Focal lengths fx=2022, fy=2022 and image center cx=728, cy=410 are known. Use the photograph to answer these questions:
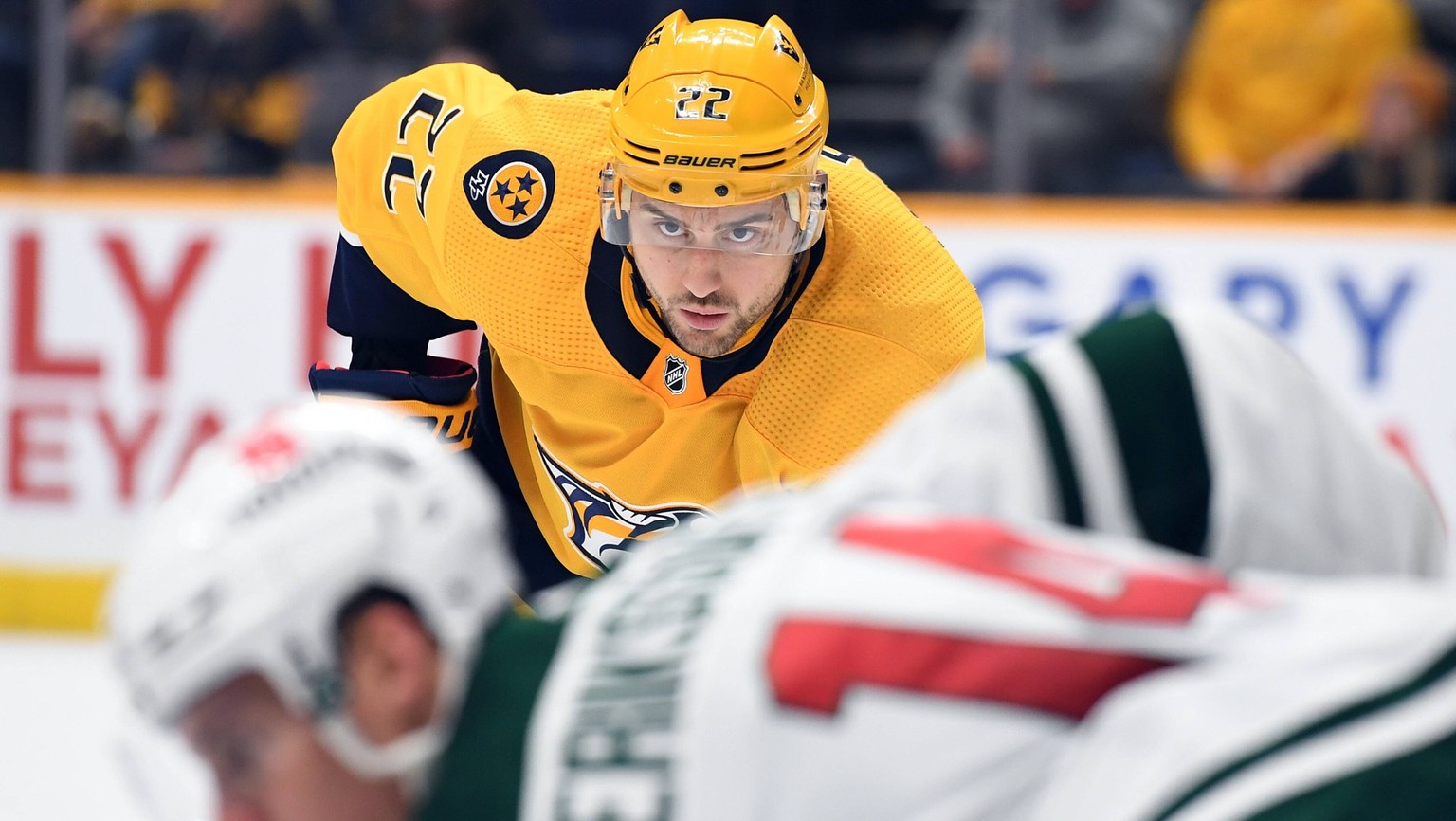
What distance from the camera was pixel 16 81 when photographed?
5004 millimetres

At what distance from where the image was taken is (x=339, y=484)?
4.44ft

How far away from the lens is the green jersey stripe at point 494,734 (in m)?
1.30

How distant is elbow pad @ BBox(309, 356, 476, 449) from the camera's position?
3.04 meters

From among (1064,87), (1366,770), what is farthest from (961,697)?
(1064,87)

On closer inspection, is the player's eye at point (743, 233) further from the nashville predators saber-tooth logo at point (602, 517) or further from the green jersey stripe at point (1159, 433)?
the green jersey stripe at point (1159, 433)

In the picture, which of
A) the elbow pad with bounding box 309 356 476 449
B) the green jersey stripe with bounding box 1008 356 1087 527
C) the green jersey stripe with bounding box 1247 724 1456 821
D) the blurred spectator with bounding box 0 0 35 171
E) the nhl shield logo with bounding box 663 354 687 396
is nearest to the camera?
the green jersey stripe with bounding box 1247 724 1456 821

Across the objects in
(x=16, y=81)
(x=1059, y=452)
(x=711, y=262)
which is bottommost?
(x=16, y=81)

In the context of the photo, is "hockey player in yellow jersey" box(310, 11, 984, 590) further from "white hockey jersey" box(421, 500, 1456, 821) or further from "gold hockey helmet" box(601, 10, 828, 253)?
"white hockey jersey" box(421, 500, 1456, 821)

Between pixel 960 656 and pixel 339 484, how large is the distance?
0.43 metres

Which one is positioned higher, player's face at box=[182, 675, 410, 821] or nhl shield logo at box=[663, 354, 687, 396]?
player's face at box=[182, 675, 410, 821]

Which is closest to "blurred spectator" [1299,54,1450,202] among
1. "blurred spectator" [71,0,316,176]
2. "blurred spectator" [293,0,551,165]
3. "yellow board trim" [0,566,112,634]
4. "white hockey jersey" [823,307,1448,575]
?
"blurred spectator" [293,0,551,165]

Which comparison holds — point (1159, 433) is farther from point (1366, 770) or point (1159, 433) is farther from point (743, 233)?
point (743, 233)

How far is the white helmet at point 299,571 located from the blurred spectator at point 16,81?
394 cm

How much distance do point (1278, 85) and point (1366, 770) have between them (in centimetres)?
390
